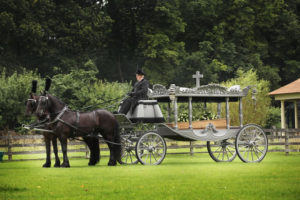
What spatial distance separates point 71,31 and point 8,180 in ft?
106

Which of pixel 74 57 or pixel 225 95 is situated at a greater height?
pixel 74 57

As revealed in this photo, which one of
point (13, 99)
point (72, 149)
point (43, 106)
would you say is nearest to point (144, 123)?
point (43, 106)

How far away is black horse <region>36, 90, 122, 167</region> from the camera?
1622 cm

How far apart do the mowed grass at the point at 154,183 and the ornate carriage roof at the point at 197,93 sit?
2650 millimetres

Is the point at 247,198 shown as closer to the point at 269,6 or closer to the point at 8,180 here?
the point at 8,180

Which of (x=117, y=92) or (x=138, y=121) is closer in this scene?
(x=138, y=121)

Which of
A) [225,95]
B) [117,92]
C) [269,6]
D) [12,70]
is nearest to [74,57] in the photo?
[12,70]

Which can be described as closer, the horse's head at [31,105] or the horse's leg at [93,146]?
the horse's head at [31,105]

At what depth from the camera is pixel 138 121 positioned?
16859 millimetres

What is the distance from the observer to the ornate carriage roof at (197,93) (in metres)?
17.0

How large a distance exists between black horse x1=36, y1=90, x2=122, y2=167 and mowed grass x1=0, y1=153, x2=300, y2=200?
149cm

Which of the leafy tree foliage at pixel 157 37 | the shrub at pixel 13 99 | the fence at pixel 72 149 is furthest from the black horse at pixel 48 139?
the leafy tree foliage at pixel 157 37

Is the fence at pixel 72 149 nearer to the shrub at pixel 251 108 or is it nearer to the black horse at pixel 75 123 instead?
the black horse at pixel 75 123

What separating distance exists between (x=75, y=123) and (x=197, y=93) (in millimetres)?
3695
